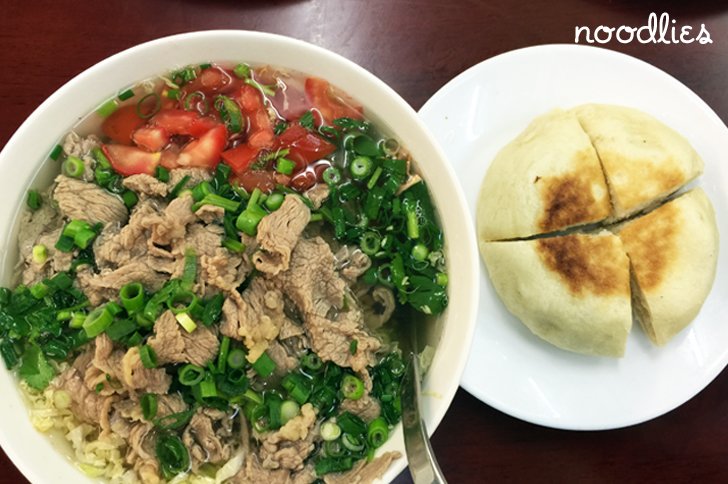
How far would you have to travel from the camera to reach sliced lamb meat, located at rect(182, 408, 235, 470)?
5.85 ft

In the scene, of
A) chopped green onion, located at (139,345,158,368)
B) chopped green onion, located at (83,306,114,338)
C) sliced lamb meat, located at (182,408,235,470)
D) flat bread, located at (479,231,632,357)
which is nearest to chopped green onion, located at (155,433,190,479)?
sliced lamb meat, located at (182,408,235,470)

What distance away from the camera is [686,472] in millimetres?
2387

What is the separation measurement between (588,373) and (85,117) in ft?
6.33

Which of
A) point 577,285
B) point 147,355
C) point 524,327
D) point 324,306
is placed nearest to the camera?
point 147,355

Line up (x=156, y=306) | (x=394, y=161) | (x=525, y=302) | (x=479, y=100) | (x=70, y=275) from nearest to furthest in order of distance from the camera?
1. (x=156, y=306)
2. (x=70, y=275)
3. (x=394, y=161)
4. (x=525, y=302)
5. (x=479, y=100)

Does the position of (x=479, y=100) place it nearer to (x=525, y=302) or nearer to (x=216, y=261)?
(x=525, y=302)

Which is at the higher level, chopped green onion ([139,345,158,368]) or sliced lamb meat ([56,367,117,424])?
chopped green onion ([139,345,158,368])

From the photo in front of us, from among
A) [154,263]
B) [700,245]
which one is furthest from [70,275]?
Result: [700,245]

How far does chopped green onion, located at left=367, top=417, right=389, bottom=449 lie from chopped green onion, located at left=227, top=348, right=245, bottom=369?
0.41 metres

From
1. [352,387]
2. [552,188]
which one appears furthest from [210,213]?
[552,188]

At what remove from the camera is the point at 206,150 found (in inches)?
75.7

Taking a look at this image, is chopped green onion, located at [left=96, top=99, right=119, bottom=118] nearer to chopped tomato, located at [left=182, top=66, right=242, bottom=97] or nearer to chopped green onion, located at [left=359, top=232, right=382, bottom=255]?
chopped tomato, located at [left=182, top=66, right=242, bottom=97]

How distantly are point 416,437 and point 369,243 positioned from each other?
57cm

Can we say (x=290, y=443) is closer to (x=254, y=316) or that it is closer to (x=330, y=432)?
(x=330, y=432)
